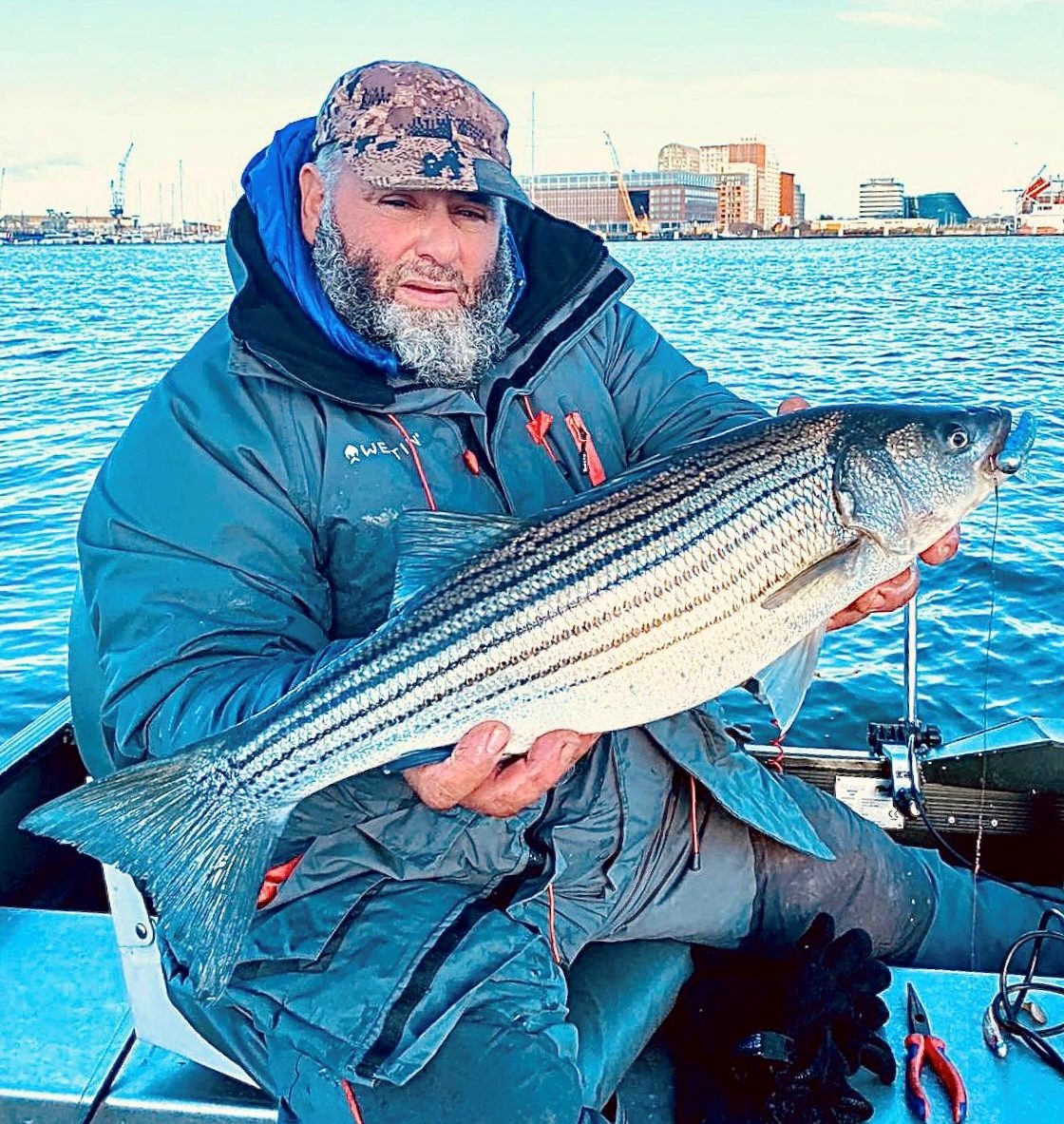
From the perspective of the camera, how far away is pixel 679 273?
7000 centimetres

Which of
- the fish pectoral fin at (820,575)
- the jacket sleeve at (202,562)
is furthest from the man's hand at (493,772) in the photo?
the fish pectoral fin at (820,575)

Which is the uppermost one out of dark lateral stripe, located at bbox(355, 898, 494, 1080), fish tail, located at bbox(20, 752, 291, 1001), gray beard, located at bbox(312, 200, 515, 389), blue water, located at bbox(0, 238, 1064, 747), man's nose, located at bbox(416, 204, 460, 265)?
man's nose, located at bbox(416, 204, 460, 265)

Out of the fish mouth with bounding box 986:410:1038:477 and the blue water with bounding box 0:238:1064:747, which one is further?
the blue water with bounding box 0:238:1064:747

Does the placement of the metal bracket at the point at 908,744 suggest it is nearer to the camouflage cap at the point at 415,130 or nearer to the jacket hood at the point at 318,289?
the jacket hood at the point at 318,289

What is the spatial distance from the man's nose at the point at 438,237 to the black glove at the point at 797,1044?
8.52ft

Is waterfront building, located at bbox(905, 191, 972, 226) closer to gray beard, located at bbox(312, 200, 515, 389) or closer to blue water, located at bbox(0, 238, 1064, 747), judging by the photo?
blue water, located at bbox(0, 238, 1064, 747)

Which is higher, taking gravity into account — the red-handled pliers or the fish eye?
the fish eye

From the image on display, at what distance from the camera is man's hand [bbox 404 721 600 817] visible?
10.00ft

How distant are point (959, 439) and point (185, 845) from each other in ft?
8.32

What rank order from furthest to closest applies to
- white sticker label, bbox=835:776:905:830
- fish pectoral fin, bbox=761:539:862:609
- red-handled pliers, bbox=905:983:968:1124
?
white sticker label, bbox=835:776:905:830 → red-handled pliers, bbox=905:983:968:1124 → fish pectoral fin, bbox=761:539:862:609

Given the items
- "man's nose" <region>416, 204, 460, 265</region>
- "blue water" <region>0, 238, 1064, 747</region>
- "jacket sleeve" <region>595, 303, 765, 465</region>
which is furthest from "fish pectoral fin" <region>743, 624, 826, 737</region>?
"blue water" <region>0, 238, 1064, 747</region>

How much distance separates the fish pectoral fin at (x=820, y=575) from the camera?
3291mm

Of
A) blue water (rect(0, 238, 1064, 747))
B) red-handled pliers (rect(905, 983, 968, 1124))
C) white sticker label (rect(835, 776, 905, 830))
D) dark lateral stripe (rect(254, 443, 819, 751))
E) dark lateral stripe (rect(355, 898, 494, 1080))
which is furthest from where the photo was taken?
blue water (rect(0, 238, 1064, 747))

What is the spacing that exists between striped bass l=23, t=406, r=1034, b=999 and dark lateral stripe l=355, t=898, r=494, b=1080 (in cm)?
43
